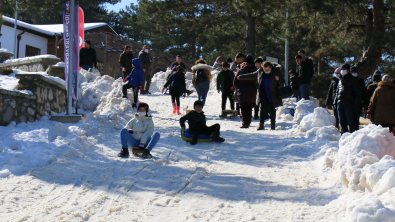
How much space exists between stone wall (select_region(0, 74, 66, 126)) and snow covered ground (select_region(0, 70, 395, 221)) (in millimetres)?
264

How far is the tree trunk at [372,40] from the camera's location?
42.3 ft

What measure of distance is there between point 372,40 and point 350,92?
244 inches

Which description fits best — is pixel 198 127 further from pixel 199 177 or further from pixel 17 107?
pixel 17 107

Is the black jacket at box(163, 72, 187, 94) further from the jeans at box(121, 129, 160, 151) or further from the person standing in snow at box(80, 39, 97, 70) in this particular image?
the jeans at box(121, 129, 160, 151)

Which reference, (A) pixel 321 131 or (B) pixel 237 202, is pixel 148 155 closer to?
(B) pixel 237 202

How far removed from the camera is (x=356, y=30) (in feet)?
49.5

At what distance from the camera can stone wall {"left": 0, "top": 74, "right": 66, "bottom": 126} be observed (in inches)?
298

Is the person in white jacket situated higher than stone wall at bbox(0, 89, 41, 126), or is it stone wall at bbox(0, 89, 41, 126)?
stone wall at bbox(0, 89, 41, 126)

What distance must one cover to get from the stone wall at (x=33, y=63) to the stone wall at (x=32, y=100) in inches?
162

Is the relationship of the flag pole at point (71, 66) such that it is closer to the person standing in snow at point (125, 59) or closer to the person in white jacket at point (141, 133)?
the person in white jacket at point (141, 133)

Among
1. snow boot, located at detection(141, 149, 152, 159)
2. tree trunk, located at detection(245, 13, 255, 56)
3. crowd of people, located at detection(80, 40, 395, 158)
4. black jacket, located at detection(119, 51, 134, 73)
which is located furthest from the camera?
tree trunk, located at detection(245, 13, 255, 56)

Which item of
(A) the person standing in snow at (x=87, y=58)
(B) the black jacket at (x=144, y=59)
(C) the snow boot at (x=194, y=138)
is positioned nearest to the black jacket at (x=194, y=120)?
(C) the snow boot at (x=194, y=138)


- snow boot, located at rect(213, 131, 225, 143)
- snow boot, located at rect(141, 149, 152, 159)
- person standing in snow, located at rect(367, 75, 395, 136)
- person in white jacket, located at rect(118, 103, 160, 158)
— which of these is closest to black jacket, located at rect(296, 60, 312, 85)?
person standing in snow, located at rect(367, 75, 395, 136)

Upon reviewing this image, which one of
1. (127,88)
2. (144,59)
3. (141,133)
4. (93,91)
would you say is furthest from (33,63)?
(141,133)
